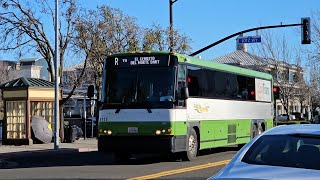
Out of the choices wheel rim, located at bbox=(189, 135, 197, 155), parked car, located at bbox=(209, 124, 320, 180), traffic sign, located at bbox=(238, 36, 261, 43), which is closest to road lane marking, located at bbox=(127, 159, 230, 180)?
wheel rim, located at bbox=(189, 135, 197, 155)

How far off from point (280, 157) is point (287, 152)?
Result: 0.35 feet

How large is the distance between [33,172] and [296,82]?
5542 cm

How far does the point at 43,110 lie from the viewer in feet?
85.4

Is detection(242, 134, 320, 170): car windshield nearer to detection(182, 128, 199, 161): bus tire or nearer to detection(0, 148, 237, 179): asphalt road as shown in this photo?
detection(0, 148, 237, 179): asphalt road

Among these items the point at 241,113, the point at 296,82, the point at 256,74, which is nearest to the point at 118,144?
the point at 241,113

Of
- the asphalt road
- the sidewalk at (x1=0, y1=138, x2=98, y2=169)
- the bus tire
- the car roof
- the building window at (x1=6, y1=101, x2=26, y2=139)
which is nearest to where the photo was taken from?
the car roof

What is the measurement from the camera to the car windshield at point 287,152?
5.09 meters

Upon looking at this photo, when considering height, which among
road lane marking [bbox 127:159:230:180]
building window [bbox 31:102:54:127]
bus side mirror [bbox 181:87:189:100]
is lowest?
road lane marking [bbox 127:159:230:180]

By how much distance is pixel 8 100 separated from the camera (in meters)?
24.9

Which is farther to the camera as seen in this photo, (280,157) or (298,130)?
(298,130)

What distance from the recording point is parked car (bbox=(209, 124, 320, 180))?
15.6 feet

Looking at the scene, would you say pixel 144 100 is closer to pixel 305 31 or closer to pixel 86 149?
pixel 86 149

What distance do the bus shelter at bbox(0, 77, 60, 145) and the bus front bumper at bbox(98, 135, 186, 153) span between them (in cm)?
943

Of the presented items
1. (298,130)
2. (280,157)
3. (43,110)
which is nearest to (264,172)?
(280,157)
